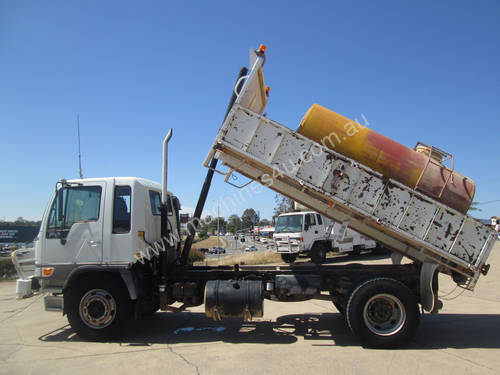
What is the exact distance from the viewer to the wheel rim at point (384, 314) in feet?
15.8

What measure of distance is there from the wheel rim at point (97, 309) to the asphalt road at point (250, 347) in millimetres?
340

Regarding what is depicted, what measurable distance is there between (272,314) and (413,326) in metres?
2.89

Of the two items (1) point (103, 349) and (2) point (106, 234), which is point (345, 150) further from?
(1) point (103, 349)

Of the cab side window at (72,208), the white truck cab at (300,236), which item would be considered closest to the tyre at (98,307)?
the cab side window at (72,208)

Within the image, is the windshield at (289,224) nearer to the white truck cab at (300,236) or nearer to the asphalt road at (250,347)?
the white truck cab at (300,236)

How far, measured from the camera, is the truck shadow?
16.7 ft

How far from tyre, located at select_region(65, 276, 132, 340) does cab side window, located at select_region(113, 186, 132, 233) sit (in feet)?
2.70

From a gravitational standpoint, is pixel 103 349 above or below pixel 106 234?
below

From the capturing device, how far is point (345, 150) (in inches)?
203

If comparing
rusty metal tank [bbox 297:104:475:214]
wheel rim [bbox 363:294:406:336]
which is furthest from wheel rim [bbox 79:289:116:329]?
rusty metal tank [bbox 297:104:475:214]

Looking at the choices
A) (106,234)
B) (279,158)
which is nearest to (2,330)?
(106,234)

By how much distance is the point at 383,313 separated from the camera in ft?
16.2

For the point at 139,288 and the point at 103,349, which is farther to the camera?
the point at 139,288

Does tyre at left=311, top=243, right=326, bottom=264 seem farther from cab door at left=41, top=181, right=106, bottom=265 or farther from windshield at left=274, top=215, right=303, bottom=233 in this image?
cab door at left=41, top=181, right=106, bottom=265
